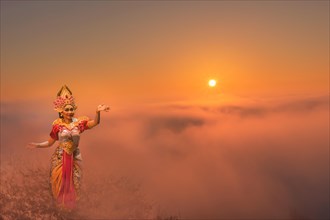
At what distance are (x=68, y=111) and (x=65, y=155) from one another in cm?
172

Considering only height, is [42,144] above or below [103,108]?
below

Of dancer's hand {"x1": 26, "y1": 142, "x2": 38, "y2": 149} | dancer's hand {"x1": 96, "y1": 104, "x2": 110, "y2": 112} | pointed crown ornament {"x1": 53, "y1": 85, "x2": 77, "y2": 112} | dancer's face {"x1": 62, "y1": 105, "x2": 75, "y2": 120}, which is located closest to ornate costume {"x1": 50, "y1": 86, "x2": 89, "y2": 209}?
pointed crown ornament {"x1": 53, "y1": 85, "x2": 77, "y2": 112}

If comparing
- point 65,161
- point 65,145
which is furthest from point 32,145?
point 65,161

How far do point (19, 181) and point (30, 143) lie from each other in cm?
2388

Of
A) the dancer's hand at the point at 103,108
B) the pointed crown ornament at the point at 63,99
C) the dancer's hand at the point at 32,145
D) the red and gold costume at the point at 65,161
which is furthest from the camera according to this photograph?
the dancer's hand at the point at 32,145

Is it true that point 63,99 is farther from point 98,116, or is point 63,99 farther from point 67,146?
point 67,146

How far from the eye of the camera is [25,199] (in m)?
36.3

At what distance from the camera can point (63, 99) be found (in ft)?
48.0

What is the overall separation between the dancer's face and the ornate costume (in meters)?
0.12

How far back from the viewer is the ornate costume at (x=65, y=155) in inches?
578

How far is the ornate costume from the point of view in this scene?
48.2 feet

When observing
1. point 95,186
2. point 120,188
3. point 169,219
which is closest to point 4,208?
point 95,186

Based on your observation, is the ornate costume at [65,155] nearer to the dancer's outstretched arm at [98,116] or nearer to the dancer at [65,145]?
the dancer at [65,145]

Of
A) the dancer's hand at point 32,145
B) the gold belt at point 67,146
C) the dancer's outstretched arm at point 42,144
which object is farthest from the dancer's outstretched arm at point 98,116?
the dancer's hand at point 32,145
